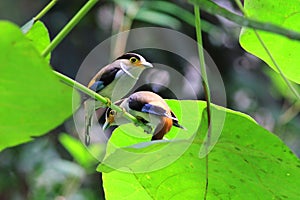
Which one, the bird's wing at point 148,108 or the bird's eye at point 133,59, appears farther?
the bird's eye at point 133,59

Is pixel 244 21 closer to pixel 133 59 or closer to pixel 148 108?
pixel 148 108

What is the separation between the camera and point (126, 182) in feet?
1.81

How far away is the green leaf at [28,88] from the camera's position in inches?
11.7

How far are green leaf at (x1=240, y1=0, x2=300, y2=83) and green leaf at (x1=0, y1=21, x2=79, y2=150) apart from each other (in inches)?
12.1

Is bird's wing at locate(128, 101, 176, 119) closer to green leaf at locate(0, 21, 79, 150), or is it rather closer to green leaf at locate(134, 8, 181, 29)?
green leaf at locate(0, 21, 79, 150)

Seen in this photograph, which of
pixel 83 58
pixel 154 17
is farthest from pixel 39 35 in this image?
pixel 83 58

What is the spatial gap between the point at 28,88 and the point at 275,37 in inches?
14.4

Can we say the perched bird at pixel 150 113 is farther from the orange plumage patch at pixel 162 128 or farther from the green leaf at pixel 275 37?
the green leaf at pixel 275 37

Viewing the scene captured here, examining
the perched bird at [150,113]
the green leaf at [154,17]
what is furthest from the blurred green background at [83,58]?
the perched bird at [150,113]

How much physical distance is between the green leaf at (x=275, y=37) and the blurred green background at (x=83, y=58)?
1.34m

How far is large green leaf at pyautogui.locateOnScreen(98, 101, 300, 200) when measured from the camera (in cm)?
46

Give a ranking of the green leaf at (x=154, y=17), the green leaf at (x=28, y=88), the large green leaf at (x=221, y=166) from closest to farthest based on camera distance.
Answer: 1. the green leaf at (x=28, y=88)
2. the large green leaf at (x=221, y=166)
3. the green leaf at (x=154, y=17)

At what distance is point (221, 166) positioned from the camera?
0.49 meters

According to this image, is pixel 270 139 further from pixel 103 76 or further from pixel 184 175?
pixel 103 76
